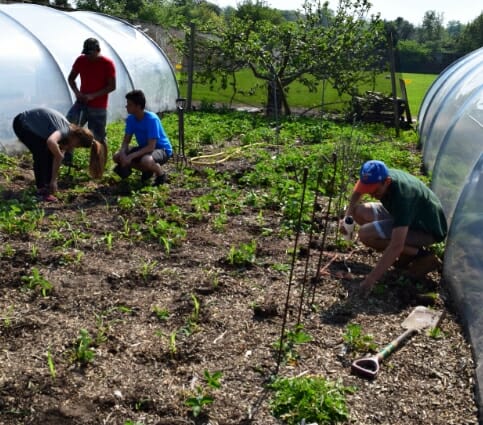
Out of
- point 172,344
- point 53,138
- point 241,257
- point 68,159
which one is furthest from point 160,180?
point 172,344

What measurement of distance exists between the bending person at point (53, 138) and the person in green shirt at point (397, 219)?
8.51 ft

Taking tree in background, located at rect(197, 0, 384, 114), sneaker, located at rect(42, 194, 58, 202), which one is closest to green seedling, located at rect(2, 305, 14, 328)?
sneaker, located at rect(42, 194, 58, 202)

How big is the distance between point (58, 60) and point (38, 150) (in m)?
3.79

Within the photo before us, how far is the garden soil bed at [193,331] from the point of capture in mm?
3246

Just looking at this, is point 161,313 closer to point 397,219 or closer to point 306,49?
point 397,219

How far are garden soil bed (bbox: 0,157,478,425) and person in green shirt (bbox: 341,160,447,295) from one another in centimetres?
21

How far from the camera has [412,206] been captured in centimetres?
462

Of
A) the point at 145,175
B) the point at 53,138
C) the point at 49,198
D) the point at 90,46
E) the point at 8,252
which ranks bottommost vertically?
the point at 8,252

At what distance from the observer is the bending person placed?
20.1 feet

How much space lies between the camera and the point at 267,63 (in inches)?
557

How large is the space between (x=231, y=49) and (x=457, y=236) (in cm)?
1190

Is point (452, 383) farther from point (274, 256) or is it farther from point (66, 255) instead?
point (66, 255)

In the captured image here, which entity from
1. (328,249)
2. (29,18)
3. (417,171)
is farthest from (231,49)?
(328,249)

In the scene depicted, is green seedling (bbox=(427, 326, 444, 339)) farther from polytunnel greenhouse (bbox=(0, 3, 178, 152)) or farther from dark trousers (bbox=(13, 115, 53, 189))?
polytunnel greenhouse (bbox=(0, 3, 178, 152))
